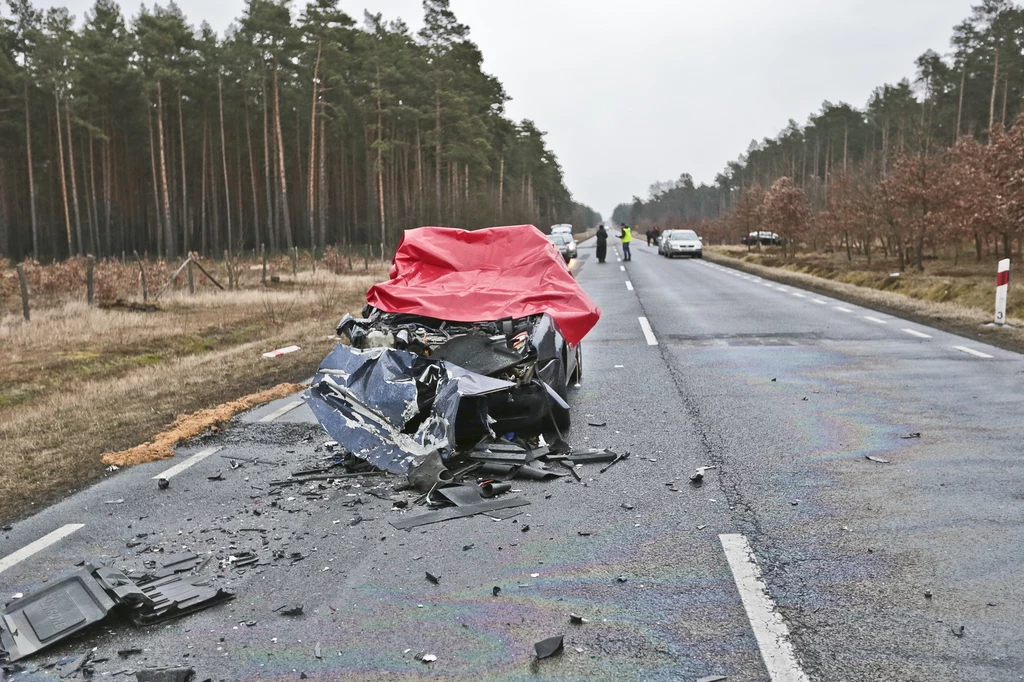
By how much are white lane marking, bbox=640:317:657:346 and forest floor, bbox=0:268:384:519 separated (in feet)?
16.5

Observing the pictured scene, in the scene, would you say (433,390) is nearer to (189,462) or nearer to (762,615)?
(189,462)

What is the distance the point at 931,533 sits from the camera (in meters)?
4.55

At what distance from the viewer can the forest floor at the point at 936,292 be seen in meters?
14.2

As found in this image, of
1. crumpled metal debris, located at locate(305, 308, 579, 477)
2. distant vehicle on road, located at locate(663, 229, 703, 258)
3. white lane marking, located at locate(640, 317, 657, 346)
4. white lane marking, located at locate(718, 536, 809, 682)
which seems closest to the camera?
white lane marking, located at locate(718, 536, 809, 682)

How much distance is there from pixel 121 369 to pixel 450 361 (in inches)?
312

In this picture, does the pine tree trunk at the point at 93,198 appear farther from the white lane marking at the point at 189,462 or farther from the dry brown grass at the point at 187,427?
the white lane marking at the point at 189,462

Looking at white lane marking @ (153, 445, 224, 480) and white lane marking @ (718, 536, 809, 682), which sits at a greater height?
white lane marking @ (718, 536, 809, 682)

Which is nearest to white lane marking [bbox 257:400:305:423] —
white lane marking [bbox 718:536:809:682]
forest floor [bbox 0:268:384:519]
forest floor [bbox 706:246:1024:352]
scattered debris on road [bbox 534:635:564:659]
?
forest floor [bbox 0:268:384:519]

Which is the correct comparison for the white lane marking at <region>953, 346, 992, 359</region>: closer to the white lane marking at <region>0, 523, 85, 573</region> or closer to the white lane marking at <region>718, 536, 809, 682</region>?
the white lane marking at <region>718, 536, 809, 682</region>

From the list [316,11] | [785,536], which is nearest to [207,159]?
[316,11]

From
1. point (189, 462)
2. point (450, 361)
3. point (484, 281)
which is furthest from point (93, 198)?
point (450, 361)

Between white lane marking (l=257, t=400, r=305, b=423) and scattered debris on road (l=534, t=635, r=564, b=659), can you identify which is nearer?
scattered debris on road (l=534, t=635, r=564, b=659)

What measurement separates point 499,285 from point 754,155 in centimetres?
11885

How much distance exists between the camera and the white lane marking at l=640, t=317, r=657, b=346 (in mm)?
13074
